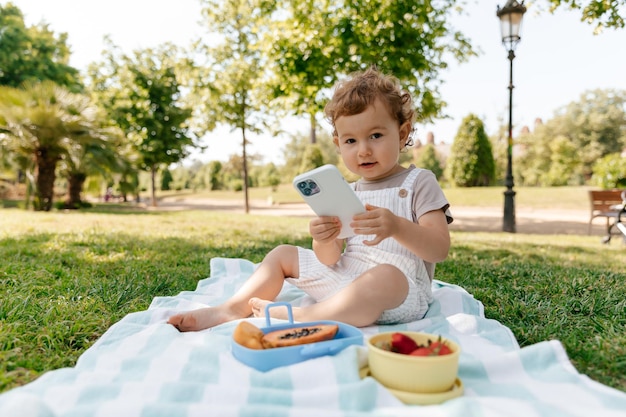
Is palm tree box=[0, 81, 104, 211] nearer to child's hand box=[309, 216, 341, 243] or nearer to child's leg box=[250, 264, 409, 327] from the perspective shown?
child's hand box=[309, 216, 341, 243]

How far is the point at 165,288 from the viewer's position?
2975 millimetres

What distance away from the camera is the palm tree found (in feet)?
34.7

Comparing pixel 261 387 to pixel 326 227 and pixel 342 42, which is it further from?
pixel 342 42

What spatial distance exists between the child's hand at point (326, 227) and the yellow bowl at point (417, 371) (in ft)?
2.39

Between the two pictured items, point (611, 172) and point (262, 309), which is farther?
point (611, 172)

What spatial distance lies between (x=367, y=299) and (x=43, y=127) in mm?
10953

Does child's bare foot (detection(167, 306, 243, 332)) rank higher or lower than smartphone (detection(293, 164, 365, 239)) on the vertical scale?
lower

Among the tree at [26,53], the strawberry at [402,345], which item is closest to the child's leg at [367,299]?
the strawberry at [402,345]

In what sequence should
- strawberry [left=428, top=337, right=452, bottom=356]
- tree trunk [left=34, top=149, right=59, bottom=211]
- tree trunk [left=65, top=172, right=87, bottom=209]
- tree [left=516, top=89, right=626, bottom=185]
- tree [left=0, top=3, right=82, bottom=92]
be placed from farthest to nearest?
1. tree [left=516, top=89, right=626, bottom=185]
2. tree [left=0, top=3, right=82, bottom=92]
3. tree trunk [left=65, top=172, right=87, bottom=209]
4. tree trunk [left=34, top=149, right=59, bottom=211]
5. strawberry [left=428, top=337, right=452, bottom=356]

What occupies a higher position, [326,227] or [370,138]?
[370,138]

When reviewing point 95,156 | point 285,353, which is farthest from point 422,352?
point 95,156

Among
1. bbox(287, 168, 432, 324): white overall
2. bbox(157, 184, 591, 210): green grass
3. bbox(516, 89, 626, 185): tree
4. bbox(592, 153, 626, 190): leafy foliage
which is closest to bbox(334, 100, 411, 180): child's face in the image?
bbox(287, 168, 432, 324): white overall

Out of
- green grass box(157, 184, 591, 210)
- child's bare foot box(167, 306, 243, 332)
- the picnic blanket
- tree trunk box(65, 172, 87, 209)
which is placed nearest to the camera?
the picnic blanket

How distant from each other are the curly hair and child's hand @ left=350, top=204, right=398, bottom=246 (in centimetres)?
55
